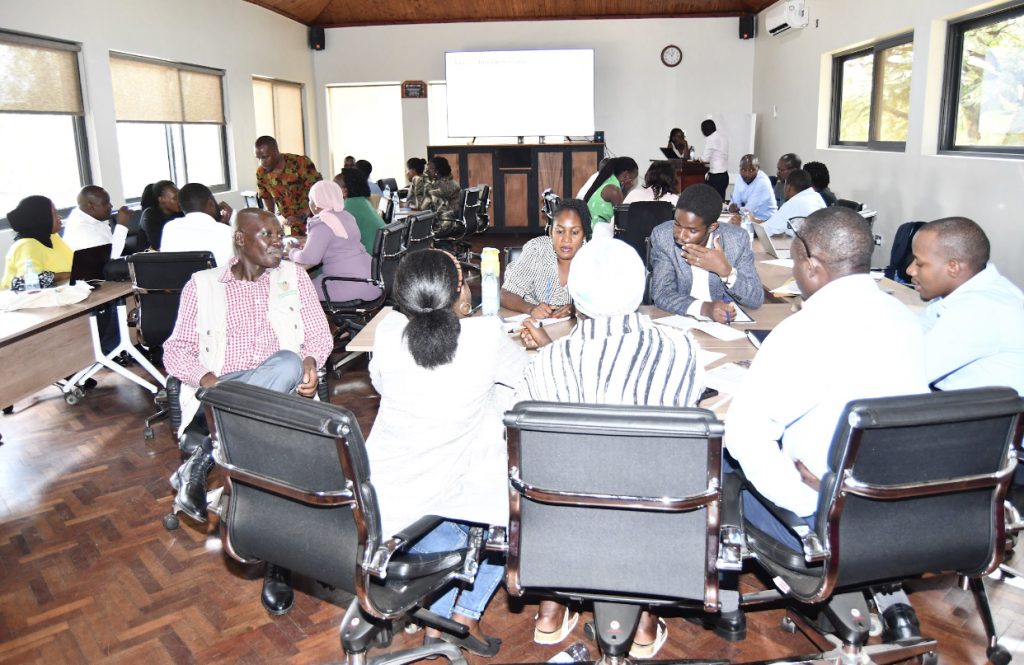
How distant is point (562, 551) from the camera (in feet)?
5.68

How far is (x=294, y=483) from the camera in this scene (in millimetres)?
1720

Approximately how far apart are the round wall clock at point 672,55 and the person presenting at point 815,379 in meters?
10.7

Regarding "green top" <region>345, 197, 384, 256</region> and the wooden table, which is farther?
"green top" <region>345, 197, 384, 256</region>

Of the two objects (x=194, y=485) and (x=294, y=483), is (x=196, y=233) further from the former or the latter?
(x=294, y=483)

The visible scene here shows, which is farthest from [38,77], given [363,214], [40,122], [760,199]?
[760,199]

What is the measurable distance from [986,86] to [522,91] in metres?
7.01

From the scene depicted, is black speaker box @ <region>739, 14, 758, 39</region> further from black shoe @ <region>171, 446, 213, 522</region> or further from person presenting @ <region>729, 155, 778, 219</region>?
black shoe @ <region>171, 446, 213, 522</region>

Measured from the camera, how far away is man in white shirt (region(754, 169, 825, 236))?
5.60m

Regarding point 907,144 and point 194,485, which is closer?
point 194,485

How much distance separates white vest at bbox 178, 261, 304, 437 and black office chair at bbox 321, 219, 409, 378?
1.73 metres

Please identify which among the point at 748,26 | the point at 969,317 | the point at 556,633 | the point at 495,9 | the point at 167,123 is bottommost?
the point at 556,633

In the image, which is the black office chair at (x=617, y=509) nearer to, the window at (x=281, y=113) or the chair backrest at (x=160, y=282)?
the chair backrest at (x=160, y=282)

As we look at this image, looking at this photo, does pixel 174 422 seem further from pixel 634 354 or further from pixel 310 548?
pixel 634 354

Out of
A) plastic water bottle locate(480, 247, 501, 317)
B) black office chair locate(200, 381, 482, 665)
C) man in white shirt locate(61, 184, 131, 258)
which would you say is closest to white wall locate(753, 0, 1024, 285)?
plastic water bottle locate(480, 247, 501, 317)
